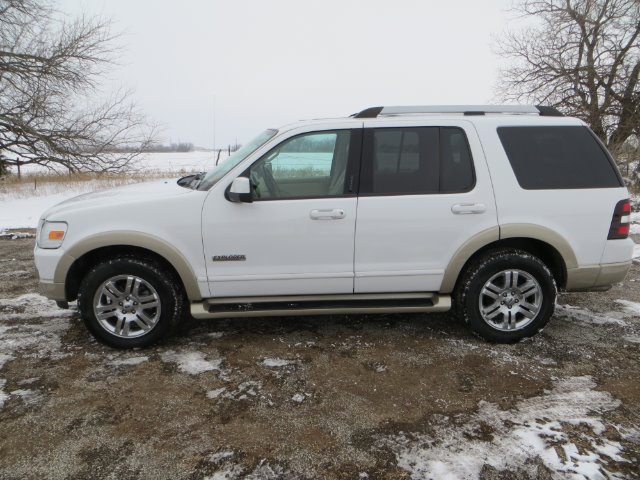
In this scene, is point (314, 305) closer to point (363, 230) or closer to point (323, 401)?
point (363, 230)

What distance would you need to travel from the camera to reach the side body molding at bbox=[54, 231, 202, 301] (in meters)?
3.42

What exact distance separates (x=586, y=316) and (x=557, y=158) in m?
1.73

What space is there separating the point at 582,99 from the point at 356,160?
16.1 m

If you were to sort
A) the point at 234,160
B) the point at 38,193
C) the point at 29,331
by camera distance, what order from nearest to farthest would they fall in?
the point at 234,160
the point at 29,331
the point at 38,193

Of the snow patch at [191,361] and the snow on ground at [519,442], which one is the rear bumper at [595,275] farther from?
the snow patch at [191,361]

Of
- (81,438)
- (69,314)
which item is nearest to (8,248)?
(69,314)

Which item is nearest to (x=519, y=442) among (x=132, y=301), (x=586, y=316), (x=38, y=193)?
(x=586, y=316)

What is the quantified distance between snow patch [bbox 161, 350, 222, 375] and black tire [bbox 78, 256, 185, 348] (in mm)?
216

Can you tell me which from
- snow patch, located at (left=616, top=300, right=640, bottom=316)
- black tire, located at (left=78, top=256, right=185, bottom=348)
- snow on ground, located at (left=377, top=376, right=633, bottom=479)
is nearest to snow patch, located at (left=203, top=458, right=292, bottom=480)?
snow on ground, located at (left=377, top=376, right=633, bottom=479)

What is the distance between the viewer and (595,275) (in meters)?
3.67

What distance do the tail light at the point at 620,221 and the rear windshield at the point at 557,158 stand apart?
0.17 meters

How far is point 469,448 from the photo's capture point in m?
2.43

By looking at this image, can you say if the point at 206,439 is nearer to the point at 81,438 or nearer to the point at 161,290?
the point at 81,438

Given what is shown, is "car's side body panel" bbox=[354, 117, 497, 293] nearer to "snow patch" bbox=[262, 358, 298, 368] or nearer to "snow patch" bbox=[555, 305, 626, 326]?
"snow patch" bbox=[262, 358, 298, 368]
